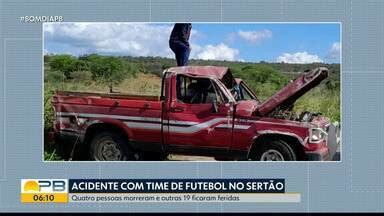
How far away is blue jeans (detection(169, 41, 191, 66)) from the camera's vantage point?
853 cm

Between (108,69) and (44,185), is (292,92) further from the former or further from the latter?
(44,185)

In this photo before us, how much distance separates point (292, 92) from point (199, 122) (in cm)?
104

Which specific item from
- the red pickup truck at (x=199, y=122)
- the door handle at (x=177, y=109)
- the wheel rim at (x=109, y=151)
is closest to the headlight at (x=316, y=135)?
the red pickup truck at (x=199, y=122)

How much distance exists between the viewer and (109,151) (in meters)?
8.70

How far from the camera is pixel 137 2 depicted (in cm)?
836

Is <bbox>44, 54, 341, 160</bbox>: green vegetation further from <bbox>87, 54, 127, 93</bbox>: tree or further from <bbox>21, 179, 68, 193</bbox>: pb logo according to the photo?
<bbox>21, 179, 68, 193</bbox>: pb logo

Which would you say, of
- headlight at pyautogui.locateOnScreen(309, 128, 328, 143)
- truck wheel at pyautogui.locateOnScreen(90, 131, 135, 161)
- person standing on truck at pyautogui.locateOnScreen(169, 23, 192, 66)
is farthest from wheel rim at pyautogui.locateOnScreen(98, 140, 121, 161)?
headlight at pyautogui.locateOnScreen(309, 128, 328, 143)

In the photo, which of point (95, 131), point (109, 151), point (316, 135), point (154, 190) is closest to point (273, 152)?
point (316, 135)

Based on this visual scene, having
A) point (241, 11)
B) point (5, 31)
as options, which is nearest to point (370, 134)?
point (241, 11)

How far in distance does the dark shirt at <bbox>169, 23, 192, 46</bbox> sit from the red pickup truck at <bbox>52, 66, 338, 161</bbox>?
1.03 ft

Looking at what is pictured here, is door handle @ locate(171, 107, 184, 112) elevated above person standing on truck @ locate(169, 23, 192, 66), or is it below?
below

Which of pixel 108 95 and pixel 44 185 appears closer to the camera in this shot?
pixel 44 185

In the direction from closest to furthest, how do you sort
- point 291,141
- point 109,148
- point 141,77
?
point 291,141 < point 141,77 < point 109,148

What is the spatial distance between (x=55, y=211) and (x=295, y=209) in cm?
257
